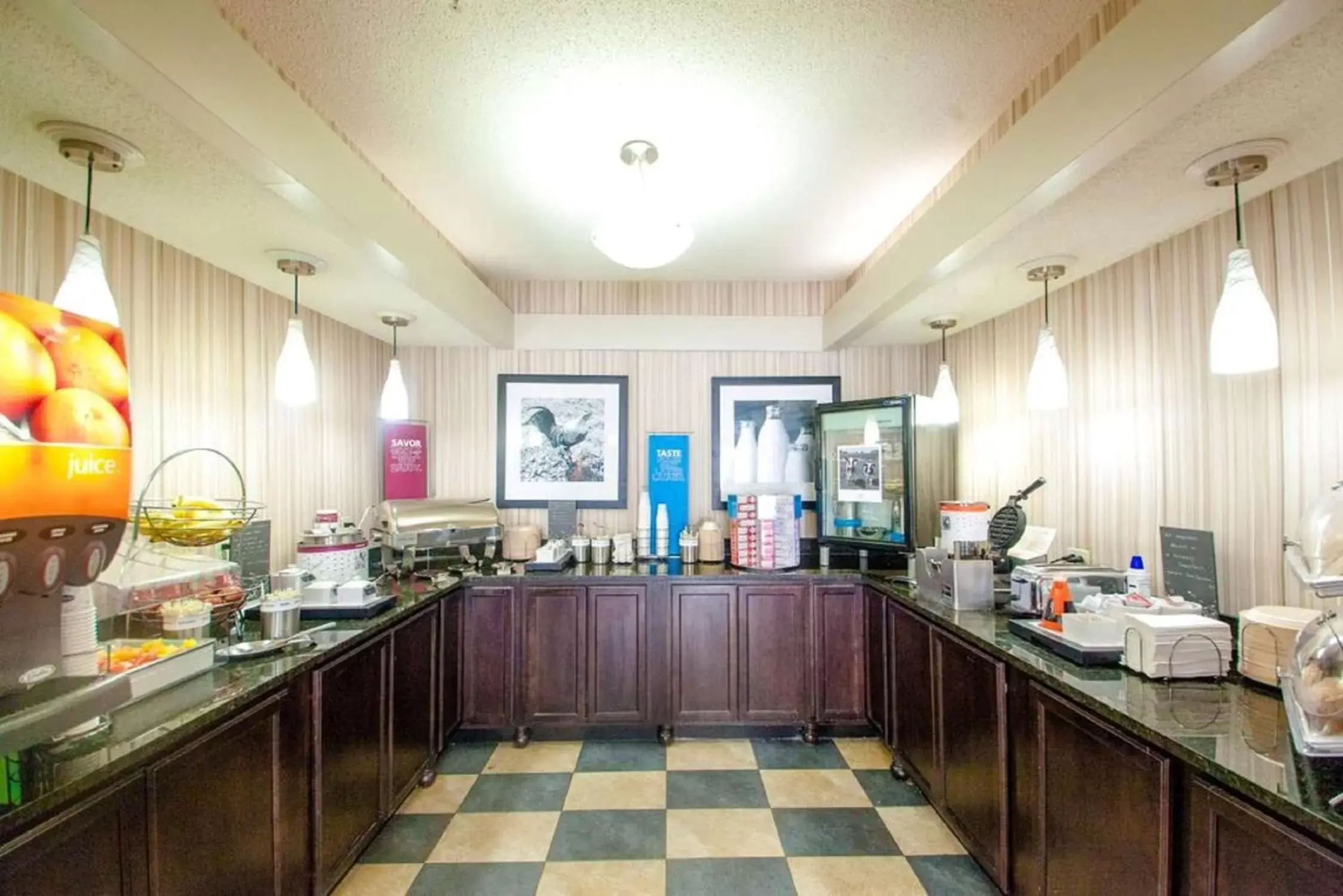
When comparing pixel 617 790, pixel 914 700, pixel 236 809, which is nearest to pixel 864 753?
pixel 914 700

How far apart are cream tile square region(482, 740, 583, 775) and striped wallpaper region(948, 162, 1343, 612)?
9.02 ft

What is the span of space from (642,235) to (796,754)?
9.09 feet

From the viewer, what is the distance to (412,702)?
2.59 metres

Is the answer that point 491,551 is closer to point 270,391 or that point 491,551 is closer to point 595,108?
point 270,391

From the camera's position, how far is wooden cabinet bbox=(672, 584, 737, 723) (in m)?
3.22

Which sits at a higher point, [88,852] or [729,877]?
[88,852]

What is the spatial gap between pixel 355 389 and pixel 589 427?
144 centimetres

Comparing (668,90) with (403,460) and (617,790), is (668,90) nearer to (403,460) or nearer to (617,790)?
(403,460)

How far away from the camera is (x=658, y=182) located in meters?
2.56

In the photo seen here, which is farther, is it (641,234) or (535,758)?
(535,758)

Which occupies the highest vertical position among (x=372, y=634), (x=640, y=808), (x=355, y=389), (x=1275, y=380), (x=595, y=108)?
(x=595, y=108)

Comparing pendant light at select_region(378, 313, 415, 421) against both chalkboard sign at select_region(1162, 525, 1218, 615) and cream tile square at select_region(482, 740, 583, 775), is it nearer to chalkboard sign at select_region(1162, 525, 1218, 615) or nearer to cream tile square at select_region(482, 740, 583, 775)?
cream tile square at select_region(482, 740, 583, 775)

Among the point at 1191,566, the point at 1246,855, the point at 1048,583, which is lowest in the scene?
the point at 1246,855

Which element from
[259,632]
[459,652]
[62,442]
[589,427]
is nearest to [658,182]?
[589,427]
